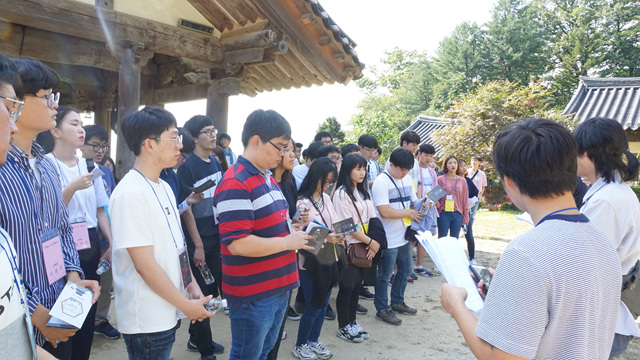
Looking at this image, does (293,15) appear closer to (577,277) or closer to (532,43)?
(577,277)

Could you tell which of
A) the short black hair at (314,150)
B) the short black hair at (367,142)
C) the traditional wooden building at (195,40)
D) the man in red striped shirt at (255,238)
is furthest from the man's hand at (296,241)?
the traditional wooden building at (195,40)

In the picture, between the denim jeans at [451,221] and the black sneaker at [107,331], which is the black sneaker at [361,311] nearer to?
the denim jeans at [451,221]

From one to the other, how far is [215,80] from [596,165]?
5.29 metres

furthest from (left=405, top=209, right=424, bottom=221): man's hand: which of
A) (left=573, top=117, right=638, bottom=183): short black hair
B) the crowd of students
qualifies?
(left=573, top=117, right=638, bottom=183): short black hair

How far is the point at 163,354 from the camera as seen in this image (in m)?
1.92

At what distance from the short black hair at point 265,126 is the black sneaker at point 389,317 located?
9.56 feet

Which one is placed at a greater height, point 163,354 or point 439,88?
point 439,88

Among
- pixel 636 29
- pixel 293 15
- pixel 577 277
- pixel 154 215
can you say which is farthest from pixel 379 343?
pixel 636 29

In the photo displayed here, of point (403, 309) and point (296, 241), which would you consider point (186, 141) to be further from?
point (403, 309)

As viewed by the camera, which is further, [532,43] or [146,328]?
[532,43]

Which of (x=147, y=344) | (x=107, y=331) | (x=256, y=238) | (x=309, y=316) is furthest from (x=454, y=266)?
(x=107, y=331)

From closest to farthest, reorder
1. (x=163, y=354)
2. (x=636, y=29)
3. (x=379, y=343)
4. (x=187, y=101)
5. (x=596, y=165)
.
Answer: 1. (x=163, y=354)
2. (x=596, y=165)
3. (x=379, y=343)
4. (x=187, y=101)
5. (x=636, y=29)

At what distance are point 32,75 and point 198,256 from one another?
185cm

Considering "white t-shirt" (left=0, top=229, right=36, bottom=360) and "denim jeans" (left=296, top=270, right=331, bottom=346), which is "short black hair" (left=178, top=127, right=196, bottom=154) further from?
"white t-shirt" (left=0, top=229, right=36, bottom=360)
